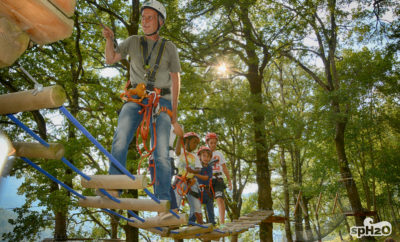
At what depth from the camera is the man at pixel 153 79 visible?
2.64 metres

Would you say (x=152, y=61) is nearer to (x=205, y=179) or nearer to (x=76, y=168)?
(x=76, y=168)

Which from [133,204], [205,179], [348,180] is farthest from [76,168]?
[348,180]

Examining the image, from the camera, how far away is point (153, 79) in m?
2.82

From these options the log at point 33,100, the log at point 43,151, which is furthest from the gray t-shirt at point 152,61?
the log at point 33,100

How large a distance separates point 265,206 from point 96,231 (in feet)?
41.1

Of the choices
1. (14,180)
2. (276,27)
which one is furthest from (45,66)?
(276,27)

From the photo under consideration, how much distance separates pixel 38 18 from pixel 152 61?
5.22 feet

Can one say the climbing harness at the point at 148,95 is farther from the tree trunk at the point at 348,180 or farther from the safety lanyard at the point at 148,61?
the tree trunk at the point at 348,180

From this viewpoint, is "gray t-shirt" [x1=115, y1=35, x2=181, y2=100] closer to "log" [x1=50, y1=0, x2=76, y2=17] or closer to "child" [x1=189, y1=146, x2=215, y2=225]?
"log" [x1=50, y1=0, x2=76, y2=17]

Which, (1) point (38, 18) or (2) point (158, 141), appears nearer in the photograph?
(1) point (38, 18)

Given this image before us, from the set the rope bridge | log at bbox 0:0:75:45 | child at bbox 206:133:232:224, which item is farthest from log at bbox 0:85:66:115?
child at bbox 206:133:232:224

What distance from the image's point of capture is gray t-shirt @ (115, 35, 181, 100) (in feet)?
9.38

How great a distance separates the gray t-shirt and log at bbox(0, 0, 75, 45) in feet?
4.67

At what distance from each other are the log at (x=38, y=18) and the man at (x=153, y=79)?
1263 mm
